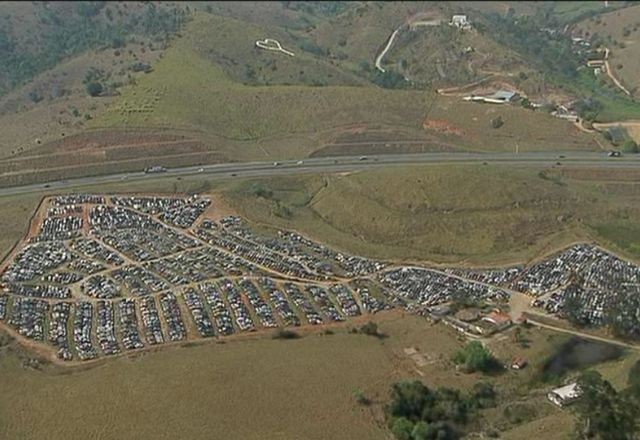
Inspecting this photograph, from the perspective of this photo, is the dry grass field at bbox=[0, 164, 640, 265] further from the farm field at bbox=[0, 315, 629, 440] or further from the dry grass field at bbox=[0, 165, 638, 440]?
the farm field at bbox=[0, 315, 629, 440]

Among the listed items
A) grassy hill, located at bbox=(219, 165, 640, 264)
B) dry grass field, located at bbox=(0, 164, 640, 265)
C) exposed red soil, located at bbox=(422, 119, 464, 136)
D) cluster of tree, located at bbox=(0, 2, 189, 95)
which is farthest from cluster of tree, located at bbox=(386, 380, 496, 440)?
cluster of tree, located at bbox=(0, 2, 189, 95)

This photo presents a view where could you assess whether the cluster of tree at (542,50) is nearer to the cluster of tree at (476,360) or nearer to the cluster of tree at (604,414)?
the cluster of tree at (476,360)

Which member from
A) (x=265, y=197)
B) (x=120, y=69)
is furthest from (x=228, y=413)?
(x=120, y=69)

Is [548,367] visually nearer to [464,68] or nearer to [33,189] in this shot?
[33,189]

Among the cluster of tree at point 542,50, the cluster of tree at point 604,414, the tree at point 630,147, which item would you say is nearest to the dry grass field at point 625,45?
the cluster of tree at point 542,50

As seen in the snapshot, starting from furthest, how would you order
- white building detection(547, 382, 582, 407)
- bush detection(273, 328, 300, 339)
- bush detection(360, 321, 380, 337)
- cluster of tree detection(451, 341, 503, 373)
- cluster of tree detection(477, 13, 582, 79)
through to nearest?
cluster of tree detection(477, 13, 582, 79) < bush detection(360, 321, 380, 337) < bush detection(273, 328, 300, 339) < cluster of tree detection(451, 341, 503, 373) < white building detection(547, 382, 582, 407)
